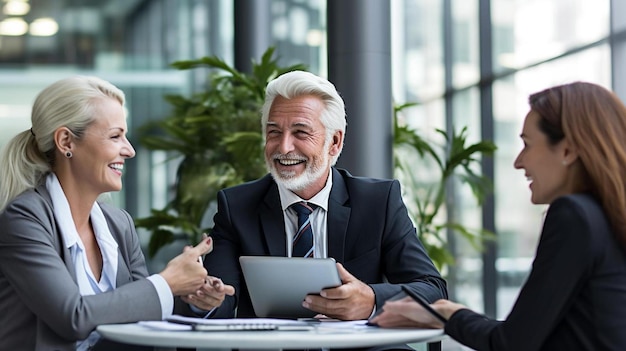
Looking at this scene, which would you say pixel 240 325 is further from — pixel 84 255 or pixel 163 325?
pixel 84 255

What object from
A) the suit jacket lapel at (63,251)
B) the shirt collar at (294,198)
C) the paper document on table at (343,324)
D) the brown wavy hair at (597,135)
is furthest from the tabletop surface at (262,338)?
the shirt collar at (294,198)

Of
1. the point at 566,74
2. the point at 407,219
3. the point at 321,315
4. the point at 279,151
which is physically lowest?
the point at 321,315

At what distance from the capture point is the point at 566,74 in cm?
714

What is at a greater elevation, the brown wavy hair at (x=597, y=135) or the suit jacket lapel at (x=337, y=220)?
the brown wavy hair at (x=597, y=135)

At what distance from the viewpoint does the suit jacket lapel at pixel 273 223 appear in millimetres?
2924

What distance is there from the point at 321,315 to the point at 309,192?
541mm

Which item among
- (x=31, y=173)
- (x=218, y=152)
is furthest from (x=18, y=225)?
(x=218, y=152)

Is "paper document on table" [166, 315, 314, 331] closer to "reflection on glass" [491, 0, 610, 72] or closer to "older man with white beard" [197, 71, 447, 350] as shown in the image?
"older man with white beard" [197, 71, 447, 350]

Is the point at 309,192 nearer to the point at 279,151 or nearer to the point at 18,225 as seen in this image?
the point at 279,151

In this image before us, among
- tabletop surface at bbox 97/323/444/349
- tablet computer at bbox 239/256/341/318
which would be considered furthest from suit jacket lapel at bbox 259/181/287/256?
tabletop surface at bbox 97/323/444/349

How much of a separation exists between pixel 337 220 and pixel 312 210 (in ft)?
0.33

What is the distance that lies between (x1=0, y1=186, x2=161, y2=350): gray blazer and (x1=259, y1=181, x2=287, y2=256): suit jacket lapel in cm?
66

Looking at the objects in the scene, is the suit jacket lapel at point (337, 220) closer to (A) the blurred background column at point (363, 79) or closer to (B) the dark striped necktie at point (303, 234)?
(B) the dark striped necktie at point (303, 234)

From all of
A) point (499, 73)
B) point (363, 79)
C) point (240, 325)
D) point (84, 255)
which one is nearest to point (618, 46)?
point (499, 73)
